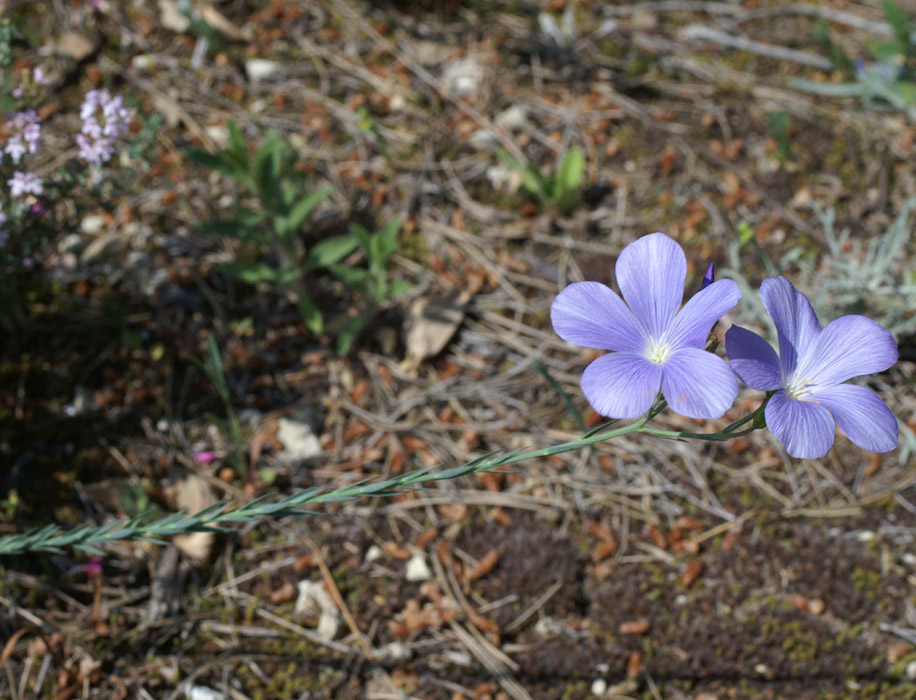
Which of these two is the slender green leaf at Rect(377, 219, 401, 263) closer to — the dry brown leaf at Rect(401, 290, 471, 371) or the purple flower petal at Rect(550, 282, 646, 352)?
the dry brown leaf at Rect(401, 290, 471, 371)

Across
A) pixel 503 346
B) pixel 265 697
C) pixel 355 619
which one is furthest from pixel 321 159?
pixel 265 697

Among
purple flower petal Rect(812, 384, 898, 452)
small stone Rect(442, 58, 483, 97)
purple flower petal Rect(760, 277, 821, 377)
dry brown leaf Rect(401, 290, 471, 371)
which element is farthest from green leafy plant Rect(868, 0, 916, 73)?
purple flower petal Rect(812, 384, 898, 452)

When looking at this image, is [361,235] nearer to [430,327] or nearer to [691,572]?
[430,327]

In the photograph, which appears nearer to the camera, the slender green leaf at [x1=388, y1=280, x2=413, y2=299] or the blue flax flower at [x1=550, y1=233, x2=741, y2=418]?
the blue flax flower at [x1=550, y1=233, x2=741, y2=418]

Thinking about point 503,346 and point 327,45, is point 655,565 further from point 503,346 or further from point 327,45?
point 327,45

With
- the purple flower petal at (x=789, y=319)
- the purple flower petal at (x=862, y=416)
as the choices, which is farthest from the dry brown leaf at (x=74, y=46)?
the purple flower petal at (x=862, y=416)

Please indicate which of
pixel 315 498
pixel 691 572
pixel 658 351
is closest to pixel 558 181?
pixel 691 572

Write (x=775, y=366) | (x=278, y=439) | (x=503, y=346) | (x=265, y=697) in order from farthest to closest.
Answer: (x=503, y=346) → (x=278, y=439) → (x=265, y=697) → (x=775, y=366)
